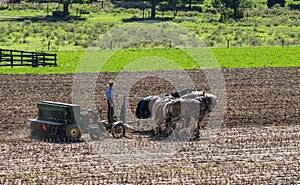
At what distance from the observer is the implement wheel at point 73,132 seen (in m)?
20.8

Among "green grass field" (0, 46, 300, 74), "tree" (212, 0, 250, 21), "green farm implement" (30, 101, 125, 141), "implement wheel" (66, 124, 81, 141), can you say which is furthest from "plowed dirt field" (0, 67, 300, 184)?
"tree" (212, 0, 250, 21)

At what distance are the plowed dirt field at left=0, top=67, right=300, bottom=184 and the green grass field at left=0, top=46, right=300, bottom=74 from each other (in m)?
9.71

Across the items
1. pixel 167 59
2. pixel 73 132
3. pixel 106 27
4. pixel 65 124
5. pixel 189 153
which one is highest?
pixel 65 124

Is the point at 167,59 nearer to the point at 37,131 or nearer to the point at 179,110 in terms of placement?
the point at 179,110

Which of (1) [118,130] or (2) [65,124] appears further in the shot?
(1) [118,130]

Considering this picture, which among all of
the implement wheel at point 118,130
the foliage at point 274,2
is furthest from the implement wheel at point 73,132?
the foliage at point 274,2

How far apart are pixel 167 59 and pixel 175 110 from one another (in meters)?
23.6

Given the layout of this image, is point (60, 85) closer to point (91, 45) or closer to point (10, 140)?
point (10, 140)

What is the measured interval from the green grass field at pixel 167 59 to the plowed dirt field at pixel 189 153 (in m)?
9.71

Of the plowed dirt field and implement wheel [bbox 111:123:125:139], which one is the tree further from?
implement wheel [bbox 111:123:125:139]

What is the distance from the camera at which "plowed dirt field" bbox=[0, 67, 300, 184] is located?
17.7 meters

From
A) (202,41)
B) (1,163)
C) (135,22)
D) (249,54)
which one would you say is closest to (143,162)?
(1,163)

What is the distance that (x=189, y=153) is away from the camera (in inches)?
797

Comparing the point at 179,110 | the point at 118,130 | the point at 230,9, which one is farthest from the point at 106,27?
the point at 118,130
